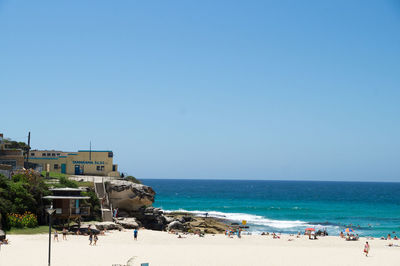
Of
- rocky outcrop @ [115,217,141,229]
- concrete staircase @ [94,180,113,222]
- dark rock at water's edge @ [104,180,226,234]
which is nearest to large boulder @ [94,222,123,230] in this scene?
rocky outcrop @ [115,217,141,229]

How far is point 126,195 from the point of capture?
159ft

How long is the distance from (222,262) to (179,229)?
2292 centimetres

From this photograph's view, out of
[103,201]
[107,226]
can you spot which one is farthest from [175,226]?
[107,226]

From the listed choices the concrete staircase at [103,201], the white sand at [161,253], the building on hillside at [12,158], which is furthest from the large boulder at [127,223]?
the building on hillside at [12,158]

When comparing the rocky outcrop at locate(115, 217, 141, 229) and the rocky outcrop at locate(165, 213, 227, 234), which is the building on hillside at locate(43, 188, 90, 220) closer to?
the rocky outcrop at locate(115, 217, 141, 229)

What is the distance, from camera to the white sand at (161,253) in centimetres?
2510

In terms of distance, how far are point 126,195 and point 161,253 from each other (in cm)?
2022

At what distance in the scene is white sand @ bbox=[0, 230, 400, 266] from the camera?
25105 mm

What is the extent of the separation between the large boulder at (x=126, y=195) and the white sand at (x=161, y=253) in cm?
1001

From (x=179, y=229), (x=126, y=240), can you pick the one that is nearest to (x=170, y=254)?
(x=126, y=240)

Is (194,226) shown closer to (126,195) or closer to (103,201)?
(126,195)

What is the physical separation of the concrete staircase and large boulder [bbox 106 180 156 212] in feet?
2.64

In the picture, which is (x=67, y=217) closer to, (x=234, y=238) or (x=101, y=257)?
(x=101, y=257)

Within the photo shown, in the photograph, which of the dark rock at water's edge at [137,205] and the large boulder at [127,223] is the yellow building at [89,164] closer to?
the dark rock at water's edge at [137,205]
